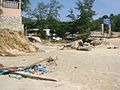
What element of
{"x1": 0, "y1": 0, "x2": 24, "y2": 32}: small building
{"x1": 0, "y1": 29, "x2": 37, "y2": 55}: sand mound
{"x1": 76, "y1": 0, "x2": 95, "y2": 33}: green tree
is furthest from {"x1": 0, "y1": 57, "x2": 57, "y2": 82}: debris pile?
{"x1": 76, "y1": 0, "x2": 95, "y2": 33}: green tree

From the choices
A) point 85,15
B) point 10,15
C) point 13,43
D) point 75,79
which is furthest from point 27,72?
point 85,15

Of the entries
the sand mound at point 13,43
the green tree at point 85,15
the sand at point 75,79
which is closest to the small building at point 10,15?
the sand mound at point 13,43

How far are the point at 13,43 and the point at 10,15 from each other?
3363 mm

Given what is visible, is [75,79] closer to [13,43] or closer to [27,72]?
[27,72]

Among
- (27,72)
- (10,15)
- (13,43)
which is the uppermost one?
(10,15)

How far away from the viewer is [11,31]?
29047 millimetres

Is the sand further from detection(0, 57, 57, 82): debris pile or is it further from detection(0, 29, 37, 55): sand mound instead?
detection(0, 29, 37, 55): sand mound

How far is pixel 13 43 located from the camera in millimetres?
27969

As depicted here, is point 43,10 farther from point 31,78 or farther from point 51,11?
point 31,78

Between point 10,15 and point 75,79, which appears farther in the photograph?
point 10,15

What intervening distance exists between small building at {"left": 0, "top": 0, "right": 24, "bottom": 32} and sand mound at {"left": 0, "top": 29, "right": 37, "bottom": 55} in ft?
2.35

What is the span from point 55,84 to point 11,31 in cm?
1601

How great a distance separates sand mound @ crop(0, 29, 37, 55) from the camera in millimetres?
26609

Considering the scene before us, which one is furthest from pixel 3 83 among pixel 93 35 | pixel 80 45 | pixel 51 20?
pixel 51 20
